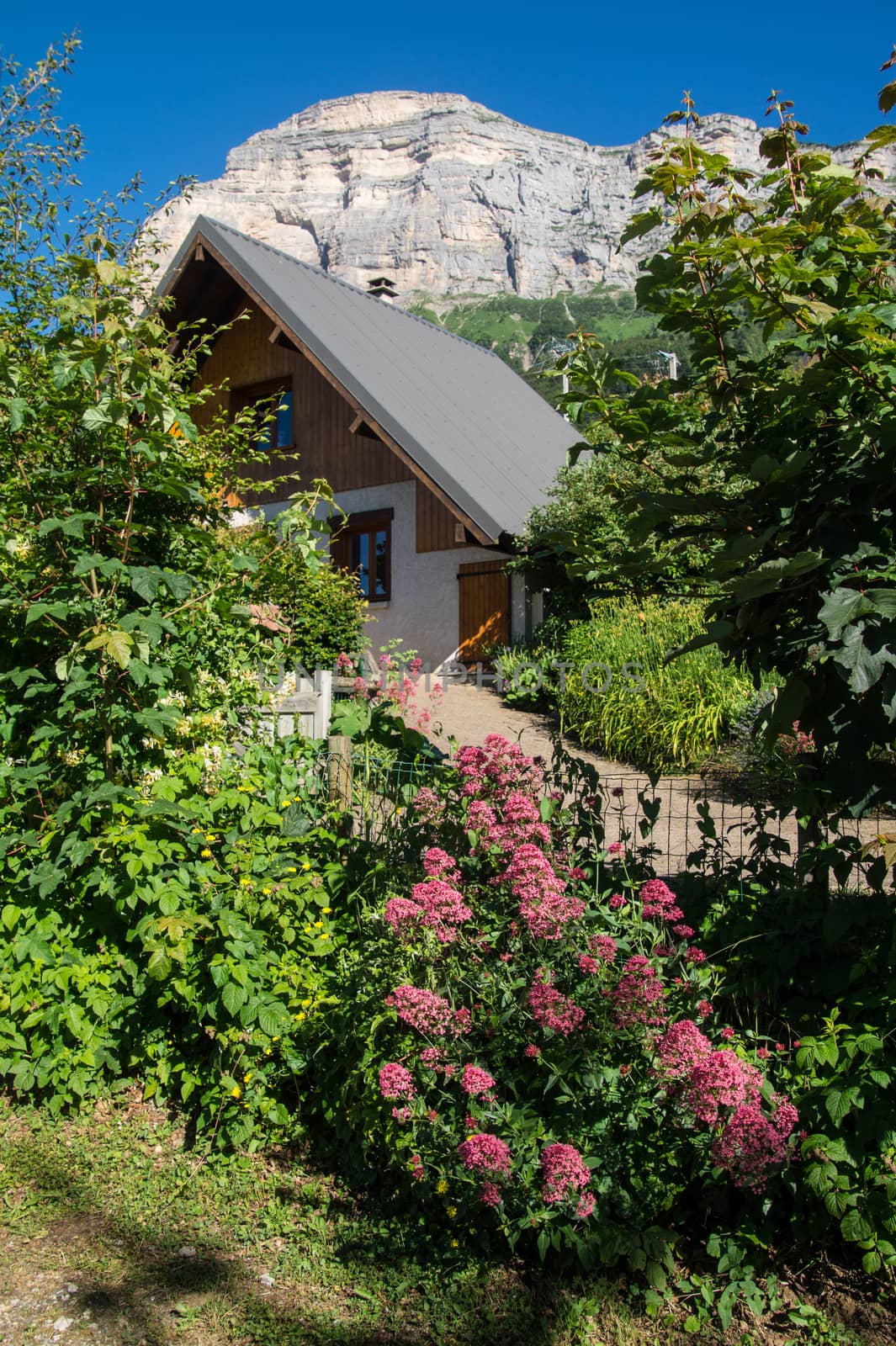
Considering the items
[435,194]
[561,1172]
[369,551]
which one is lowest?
[561,1172]

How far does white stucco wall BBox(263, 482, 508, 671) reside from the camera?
14.9 metres

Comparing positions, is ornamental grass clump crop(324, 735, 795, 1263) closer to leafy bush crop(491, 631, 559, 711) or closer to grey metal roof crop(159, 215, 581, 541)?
leafy bush crop(491, 631, 559, 711)

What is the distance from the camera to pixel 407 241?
13712 centimetres

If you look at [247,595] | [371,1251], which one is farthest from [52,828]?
[371,1251]

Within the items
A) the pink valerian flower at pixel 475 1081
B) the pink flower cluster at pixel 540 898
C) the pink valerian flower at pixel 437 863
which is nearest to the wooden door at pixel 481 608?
the pink valerian flower at pixel 437 863

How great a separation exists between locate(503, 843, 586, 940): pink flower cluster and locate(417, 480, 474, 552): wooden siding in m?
11.6

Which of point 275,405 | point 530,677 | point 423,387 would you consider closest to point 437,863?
point 530,677

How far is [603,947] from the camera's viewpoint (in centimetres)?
288

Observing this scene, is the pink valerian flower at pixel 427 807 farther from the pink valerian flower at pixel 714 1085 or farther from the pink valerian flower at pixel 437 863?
the pink valerian flower at pixel 714 1085

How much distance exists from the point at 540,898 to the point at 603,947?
9.2 inches

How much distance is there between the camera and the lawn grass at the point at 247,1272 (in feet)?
8.70

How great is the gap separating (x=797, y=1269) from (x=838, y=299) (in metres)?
2.63

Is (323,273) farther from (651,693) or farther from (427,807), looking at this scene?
(427,807)

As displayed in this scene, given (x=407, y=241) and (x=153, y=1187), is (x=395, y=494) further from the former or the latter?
(x=407, y=241)
